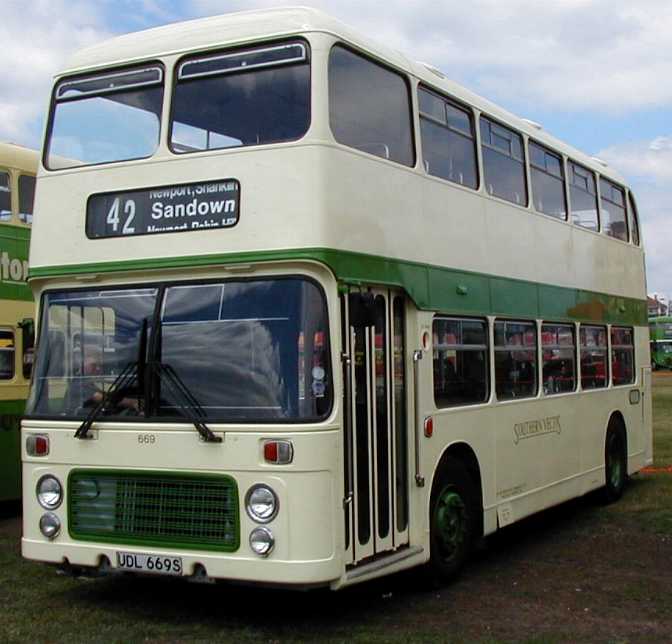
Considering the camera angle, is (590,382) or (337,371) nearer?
(337,371)

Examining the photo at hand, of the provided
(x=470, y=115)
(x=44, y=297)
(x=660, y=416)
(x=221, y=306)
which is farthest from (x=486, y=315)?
(x=660, y=416)

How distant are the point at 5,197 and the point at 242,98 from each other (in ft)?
19.4

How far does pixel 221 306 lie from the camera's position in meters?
7.57

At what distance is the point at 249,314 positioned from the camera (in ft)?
24.4

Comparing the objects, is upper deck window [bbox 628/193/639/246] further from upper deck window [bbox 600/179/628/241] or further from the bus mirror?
the bus mirror

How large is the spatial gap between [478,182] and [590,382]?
394 cm

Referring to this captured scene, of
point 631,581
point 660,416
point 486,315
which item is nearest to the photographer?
point 631,581

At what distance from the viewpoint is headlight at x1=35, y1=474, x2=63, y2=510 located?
7973mm

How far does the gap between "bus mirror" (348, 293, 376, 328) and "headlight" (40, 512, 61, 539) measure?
8.59 ft

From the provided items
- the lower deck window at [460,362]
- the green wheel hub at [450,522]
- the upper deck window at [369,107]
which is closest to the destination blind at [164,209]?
the upper deck window at [369,107]

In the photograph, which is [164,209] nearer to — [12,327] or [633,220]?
[12,327]

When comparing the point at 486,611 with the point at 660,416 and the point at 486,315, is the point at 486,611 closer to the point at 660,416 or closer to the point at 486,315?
the point at 486,315

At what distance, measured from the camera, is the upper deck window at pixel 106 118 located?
812 centimetres

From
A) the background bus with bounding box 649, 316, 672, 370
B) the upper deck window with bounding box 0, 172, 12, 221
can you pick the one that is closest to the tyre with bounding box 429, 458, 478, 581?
the upper deck window with bounding box 0, 172, 12, 221
